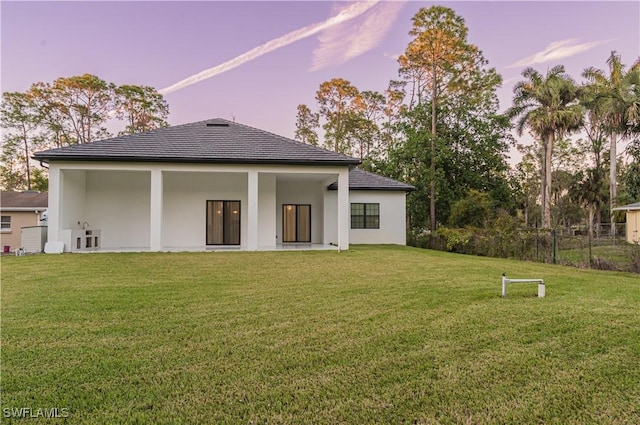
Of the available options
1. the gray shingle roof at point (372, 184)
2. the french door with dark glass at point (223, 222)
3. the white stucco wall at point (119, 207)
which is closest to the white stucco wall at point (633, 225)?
the gray shingle roof at point (372, 184)

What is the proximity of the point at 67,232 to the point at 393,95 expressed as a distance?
24.8 m

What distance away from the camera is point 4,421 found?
2.49 meters

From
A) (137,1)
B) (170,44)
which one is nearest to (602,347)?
(137,1)

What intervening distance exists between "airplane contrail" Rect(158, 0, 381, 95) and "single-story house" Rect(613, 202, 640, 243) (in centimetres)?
1999

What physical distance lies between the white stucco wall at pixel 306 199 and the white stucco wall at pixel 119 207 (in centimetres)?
571

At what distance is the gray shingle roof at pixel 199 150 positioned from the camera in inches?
509

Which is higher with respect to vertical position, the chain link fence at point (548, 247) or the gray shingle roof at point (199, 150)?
the gray shingle roof at point (199, 150)

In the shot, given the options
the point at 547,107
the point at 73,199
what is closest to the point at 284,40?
the point at 73,199

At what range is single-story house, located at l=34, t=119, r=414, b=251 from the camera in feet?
43.1

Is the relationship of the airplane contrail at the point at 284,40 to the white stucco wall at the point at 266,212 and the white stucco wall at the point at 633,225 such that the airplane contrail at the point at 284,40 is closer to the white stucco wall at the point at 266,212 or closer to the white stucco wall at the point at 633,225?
the white stucco wall at the point at 266,212

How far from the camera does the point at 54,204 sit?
1280 cm

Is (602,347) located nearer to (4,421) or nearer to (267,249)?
(4,421)

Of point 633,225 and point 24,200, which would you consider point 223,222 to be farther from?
point 633,225

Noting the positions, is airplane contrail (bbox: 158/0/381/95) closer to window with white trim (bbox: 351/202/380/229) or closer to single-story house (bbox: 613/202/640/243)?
window with white trim (bbox: 351/202/380/229)
